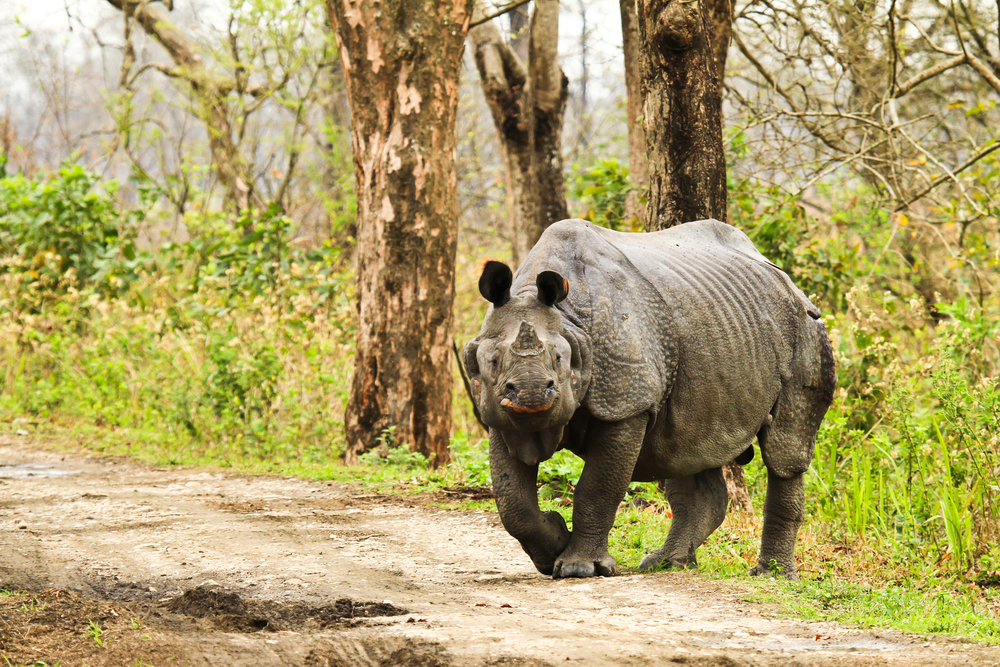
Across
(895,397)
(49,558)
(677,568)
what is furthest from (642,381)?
(49,558)

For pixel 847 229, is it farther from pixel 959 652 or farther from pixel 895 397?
pixel 959 652

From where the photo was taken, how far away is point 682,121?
643 cm

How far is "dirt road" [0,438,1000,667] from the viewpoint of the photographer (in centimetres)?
330

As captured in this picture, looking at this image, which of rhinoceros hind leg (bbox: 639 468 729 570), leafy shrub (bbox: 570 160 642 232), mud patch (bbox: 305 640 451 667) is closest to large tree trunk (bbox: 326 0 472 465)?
leafy shrub (bbox: 570 160 642 232)

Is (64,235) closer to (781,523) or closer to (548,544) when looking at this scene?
(548,544)

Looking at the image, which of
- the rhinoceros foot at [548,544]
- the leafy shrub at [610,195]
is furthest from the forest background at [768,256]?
the rhinoceros foot at [548,544]

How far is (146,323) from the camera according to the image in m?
10.7

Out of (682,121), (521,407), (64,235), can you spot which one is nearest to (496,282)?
(521,407)

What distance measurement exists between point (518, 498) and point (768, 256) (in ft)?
16.8

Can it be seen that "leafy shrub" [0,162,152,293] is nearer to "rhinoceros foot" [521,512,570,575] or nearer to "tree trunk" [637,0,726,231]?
"tree trunk" [637,0,726,231]

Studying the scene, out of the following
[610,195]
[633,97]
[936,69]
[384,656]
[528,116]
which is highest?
[528,116]

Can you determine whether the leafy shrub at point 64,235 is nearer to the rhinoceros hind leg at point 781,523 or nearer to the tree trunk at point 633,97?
the tree trunk at point 633,97

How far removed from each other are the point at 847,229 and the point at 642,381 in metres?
8.82

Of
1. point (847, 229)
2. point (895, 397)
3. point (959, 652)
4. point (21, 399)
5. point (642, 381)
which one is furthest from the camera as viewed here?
point (847, 229)
